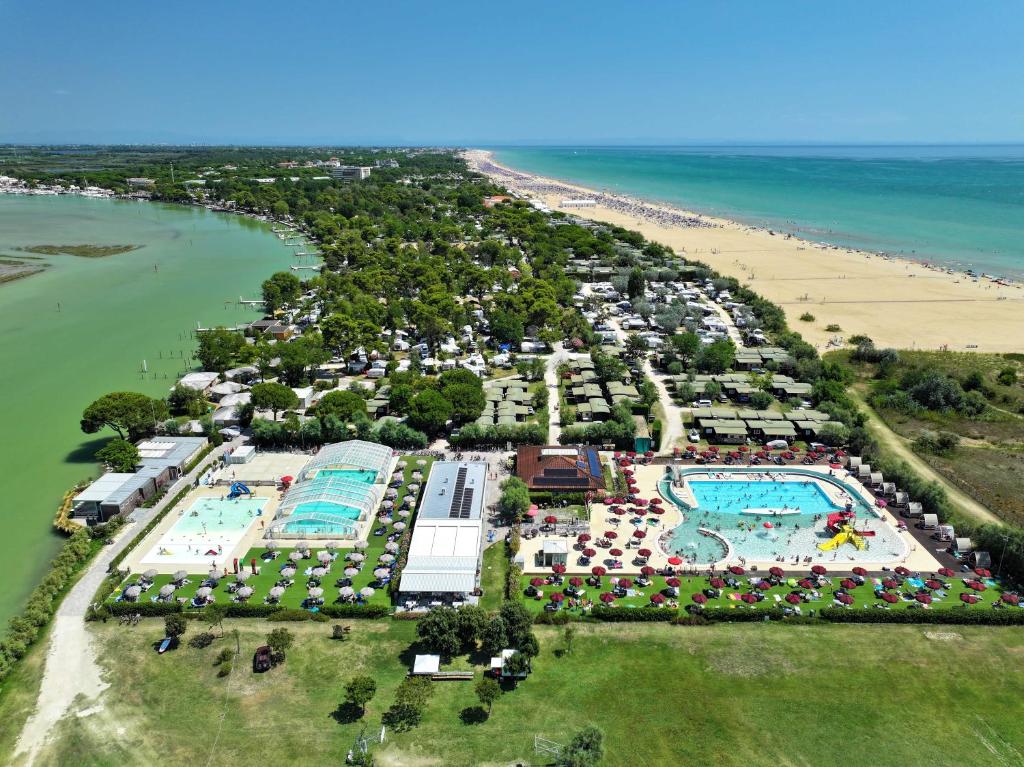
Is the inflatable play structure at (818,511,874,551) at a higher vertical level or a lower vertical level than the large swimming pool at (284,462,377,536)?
lower

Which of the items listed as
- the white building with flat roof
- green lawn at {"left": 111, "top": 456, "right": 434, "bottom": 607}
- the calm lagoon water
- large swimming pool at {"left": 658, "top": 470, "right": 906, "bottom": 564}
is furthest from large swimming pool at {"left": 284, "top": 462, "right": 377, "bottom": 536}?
large swimming pool at {"left": 658, "top": 470, "right": 906, "bottom": 564}

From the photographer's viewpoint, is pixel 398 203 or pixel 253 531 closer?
pixel 253 531

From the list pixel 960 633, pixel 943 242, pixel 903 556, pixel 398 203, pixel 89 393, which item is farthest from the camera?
pixel 398 203

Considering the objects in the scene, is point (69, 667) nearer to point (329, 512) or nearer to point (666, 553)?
point (329, 512)

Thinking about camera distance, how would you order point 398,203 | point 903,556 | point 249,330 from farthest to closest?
point 398,203 → point 249,330 → point 903,556

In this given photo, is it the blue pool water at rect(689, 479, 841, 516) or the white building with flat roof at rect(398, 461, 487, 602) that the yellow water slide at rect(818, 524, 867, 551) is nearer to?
the blue pool water at rect(689, 479, 841, 516)

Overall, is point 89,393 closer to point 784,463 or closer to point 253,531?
point 253,531

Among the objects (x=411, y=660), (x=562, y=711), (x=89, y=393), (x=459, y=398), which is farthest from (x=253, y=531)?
(x=89, y=393)
